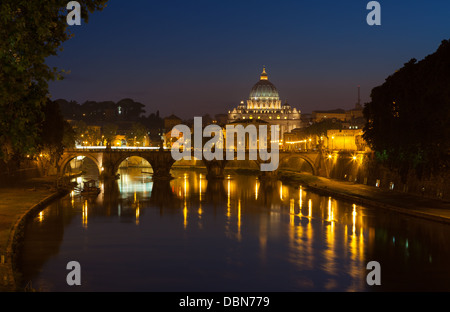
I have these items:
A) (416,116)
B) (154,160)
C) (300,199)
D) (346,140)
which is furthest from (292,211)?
(154,160)

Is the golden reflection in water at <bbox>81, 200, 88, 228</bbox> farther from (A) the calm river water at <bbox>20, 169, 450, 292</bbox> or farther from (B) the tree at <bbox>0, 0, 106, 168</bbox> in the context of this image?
(B) the tree at <bbox>0, 0, 106, 168</bbox>

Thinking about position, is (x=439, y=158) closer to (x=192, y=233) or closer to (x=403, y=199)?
(x=403, y=199)

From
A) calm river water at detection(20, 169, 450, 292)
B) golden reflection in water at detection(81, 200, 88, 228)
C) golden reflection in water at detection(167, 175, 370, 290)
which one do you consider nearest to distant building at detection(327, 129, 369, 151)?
golden reflection in water at detection(167, 175, 370, 290)

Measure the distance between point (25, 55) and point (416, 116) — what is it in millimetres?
29503

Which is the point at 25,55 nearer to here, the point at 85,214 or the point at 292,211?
the point at 85,214

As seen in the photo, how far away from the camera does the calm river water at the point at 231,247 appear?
24406 millimetres

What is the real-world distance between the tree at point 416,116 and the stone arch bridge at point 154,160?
32.4 meters

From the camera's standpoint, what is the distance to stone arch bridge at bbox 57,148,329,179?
80062 mm

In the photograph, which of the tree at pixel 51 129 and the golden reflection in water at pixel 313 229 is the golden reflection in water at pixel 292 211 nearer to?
the golden reflection in water at pixel 313 229

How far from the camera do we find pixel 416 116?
132ft

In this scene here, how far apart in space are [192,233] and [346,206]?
17.7 meters

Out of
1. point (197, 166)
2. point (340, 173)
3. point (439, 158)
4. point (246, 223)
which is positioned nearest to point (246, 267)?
point (246, 223)

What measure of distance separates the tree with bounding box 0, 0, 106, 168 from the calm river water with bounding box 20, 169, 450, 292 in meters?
7.06
